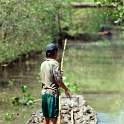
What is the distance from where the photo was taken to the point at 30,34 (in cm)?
2070

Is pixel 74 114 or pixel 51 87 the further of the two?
pixel 74 114

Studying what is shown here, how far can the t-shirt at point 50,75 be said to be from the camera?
7.12 metres

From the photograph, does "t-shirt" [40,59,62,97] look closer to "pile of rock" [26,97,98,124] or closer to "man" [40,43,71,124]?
"man" [40,43,71,124]

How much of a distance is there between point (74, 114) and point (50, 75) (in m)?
3.64

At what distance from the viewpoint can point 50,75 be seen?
7.14 m

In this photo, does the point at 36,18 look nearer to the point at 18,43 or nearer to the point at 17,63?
the point at 18,43

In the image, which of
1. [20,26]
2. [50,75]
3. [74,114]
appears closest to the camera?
[50,75]

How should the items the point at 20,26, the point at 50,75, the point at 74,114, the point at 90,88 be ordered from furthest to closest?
the point at 20,26, the point at 90,88, the point at 74,114, the point at 50,75

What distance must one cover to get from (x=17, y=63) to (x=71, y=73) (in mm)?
3544

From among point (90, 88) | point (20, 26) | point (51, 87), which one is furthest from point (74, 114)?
point (20, 26)

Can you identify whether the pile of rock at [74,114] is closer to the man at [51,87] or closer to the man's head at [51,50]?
the man at [51,87]

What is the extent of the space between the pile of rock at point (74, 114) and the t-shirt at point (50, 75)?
2640mm

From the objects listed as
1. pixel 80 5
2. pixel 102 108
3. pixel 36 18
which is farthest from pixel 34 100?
pixel 80 5

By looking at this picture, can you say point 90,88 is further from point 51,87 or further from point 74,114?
point 51,87
